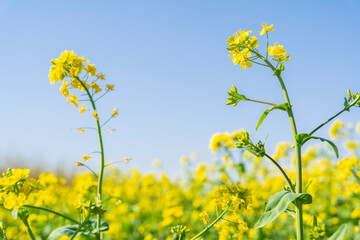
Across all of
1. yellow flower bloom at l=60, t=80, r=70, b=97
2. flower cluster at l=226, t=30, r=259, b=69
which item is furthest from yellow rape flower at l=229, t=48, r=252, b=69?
yellow flower bloom at l=60, t=80, r=70, b=97

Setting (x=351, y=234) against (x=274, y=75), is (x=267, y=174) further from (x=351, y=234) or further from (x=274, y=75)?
(x=274, y=75)

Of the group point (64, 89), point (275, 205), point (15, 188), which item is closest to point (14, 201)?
point (15, 188)

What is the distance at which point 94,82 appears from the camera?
103 inches

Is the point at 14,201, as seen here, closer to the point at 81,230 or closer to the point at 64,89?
the point at 81,230

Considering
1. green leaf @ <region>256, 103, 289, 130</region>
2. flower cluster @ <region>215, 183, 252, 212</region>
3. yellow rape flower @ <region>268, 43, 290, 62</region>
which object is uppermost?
yellow rape flower @ <region>268, 43, 290, 62</region>

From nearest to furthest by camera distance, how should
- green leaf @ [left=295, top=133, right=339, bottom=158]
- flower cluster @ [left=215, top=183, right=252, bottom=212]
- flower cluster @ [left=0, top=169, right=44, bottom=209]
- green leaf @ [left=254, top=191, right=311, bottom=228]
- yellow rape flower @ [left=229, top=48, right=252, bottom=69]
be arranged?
1. green leaf @ [left=254, top=191, right=311, bottom=228]
2. green leaf @ [left=295, top=133, right=339, bottom=158]
3. flower cluster @ [left=0, top=169, right=44, bottom=209]
4. yellow rape flower @ [left=229, top=48, right=252, bottom=69]
5. flower cluster @ [left=215, top=183, right=252, bottom=212]

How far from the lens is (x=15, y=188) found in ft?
7.07

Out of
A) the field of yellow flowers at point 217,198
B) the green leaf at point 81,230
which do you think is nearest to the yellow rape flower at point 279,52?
the field of yellow flowers at point 217,198

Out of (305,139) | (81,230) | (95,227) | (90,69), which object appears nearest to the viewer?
(305,139)

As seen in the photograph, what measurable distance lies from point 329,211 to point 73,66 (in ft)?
15.9

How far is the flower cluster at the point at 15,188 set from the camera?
6.70ft

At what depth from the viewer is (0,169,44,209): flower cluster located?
6.70ft

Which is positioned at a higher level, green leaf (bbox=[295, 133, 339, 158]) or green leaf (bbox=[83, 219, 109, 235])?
green leaf (bbox=[295, 133, 339, 158])

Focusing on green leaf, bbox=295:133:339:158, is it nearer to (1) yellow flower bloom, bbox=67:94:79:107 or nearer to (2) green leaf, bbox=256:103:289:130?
(2) green leaf, bbox=256:103:289:130
